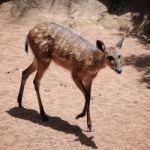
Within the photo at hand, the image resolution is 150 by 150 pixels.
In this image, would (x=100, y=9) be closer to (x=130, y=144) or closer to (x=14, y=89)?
(x=14, y=89)

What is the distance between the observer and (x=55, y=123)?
22.8ft

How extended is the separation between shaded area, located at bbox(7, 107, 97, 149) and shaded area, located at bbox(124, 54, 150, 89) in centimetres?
257

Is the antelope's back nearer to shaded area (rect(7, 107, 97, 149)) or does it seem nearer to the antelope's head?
the antelope's head

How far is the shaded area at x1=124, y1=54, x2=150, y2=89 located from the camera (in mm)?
9159

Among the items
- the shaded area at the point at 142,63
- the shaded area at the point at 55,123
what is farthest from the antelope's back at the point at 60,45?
the shaded area at the point at 142,63

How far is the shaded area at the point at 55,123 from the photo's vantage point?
6553 millimetres

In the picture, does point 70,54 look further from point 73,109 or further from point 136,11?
point 136,11

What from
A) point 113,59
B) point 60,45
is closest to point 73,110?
point 60,45

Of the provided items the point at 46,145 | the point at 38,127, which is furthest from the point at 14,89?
the point at 46,145

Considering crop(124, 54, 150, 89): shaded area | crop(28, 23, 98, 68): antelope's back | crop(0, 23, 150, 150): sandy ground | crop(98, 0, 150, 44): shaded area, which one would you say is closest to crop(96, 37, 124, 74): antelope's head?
crop(28, 23, 98, 68): antelope's back

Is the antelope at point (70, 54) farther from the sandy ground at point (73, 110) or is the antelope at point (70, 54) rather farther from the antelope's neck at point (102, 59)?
the sandy ground at point (73, 110)

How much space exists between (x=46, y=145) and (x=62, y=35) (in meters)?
1.74

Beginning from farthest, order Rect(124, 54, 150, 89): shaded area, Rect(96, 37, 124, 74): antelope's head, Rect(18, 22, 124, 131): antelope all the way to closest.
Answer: Rect(124, 54, 150, 89): shaded area → Rect(18, 22, 124, 131): antelope → Rect(96, 37, 124, 74): antelope's head

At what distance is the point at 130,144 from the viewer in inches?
260
